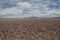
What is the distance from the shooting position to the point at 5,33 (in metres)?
18.2

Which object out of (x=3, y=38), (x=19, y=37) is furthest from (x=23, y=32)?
(x=3, y=38)

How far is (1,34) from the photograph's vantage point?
1789 centimetres

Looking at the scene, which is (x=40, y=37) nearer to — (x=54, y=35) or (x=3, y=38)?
(x=54, y=35)

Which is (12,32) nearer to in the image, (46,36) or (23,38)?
(23,38)

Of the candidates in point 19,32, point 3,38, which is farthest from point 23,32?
point 3,38

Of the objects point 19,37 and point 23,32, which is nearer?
point 19,37

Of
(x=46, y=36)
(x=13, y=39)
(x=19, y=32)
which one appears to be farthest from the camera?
(x=19, y=32)

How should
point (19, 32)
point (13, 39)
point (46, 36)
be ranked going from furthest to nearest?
point (19, 32), point (46, 36), point (13, 39)

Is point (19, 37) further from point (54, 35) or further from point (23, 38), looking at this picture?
point (54, 35)

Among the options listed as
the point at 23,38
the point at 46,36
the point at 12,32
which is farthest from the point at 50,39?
the point at 12,32

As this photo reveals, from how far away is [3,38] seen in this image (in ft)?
54.3

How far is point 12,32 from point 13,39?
2.29 meters

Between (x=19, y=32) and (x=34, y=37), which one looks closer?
(x=34, y=37)

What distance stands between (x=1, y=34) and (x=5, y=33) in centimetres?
49
